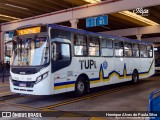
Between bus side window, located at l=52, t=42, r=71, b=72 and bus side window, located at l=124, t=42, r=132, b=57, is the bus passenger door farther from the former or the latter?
bus side window, located at l=124, t=42, r=132, b=57

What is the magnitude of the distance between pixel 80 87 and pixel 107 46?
3.29 m

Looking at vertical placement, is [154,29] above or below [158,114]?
above

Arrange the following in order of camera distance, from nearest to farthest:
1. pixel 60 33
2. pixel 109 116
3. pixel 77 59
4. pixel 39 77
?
1. pixel 109 116
2. pixel 39 77
3. pixel 60 33
4. pixel 77 59

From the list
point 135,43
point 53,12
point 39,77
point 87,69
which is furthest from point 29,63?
point 53,12

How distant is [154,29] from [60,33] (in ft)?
63.8

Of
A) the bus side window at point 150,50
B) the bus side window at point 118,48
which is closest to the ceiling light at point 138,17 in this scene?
the bus side window at point 150,50

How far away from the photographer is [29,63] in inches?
404

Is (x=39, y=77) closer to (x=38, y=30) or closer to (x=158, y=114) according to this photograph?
(x=38, y=30)

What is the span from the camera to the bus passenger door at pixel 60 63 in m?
10.3

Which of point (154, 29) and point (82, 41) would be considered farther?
point (154, 29)

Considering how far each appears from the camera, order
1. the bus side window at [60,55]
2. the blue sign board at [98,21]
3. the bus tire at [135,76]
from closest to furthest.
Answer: the bus side window at [60,55] → the bus tire at [135,76] → the blue sign board at [98,21]

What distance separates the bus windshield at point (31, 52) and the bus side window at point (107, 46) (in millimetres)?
4244

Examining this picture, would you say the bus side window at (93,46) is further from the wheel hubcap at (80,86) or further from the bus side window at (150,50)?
the bus side window at (150,50)

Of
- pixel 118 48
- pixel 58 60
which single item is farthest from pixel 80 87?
pixel 118 48
